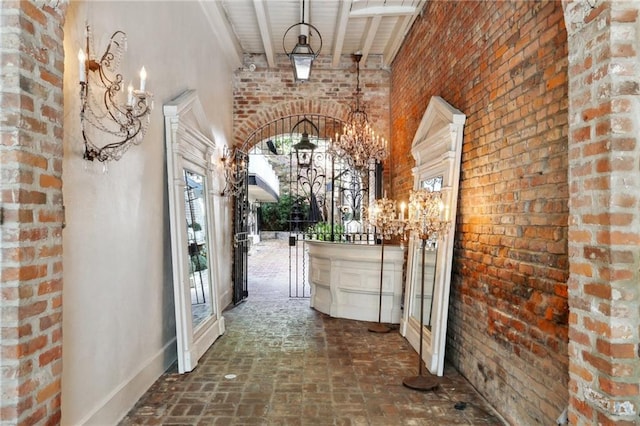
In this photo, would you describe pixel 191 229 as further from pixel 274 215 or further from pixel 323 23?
pixel 274 215

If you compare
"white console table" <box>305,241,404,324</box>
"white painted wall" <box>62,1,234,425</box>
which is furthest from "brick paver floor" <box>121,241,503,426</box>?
"white console table" <box>305,241,404,324</box>

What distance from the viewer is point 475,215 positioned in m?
3.53

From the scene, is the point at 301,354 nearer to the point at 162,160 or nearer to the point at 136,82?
the point at 162,160

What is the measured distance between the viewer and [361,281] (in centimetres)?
579

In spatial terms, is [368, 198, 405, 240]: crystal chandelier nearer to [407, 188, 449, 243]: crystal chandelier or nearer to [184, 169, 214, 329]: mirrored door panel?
[407, 188, 449, 243]: crystal chandelier

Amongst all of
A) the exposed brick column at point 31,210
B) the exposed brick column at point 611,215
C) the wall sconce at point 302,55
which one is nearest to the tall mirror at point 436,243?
the wall sconce at point 302,55

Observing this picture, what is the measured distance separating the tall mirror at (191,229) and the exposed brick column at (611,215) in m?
3.22

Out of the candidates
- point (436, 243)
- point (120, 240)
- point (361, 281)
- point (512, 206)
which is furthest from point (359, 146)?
point (120, 240)

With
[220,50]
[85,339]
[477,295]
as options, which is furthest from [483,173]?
[220,50]

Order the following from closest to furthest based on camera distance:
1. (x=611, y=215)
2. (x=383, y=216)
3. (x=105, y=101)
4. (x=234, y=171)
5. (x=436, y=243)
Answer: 1. (x=611, y=215)
2. (x=105, y=101)
3. (x=436, y=243)
4. (x=383, y=216)
5. (x=234, y=171)

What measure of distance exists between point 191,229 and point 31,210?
2.55 metres

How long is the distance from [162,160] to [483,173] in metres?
2.91

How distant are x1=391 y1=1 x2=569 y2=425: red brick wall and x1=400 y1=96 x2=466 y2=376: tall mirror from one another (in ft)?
0.35

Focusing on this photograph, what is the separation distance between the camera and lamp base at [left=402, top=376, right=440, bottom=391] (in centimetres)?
346
